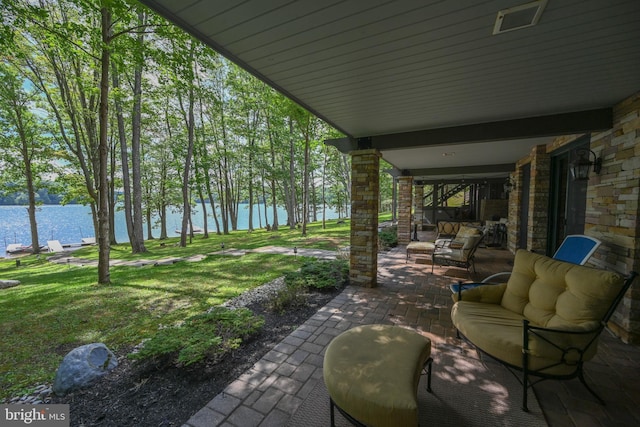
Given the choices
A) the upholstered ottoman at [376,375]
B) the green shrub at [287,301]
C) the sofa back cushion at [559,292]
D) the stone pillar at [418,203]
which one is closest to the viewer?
the upholstered ottoman at [376,375]

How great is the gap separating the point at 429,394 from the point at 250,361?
5.06 feet

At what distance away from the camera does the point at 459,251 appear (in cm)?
495

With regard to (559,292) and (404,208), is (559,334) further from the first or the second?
(404,208)

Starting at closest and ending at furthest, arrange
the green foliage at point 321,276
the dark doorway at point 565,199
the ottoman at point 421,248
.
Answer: the dark doorway at point 565,199, the green foliage at point 321,276, the ottoman at point 421,248

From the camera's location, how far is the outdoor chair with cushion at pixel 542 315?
1.78m

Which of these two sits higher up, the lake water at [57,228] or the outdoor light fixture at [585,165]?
the outdoor light fixture at [585,165]

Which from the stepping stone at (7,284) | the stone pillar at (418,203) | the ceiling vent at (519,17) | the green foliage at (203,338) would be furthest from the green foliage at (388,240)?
the stepping stone at (7,284)

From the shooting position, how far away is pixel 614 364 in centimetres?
225

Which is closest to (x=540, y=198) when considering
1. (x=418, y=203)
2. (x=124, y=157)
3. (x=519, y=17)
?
(x=519, y=17)

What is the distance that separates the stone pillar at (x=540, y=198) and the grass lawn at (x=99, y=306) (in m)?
5.30

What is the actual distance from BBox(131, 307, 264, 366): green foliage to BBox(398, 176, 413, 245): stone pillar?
7.08 m

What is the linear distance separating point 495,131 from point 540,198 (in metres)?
2.81

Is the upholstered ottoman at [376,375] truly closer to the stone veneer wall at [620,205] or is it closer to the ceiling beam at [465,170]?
the stone veneer wall at [620,205]

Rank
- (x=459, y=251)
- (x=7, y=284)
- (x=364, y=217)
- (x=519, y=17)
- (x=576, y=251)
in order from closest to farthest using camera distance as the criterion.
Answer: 1. (x=519, y=17)
2. (x=576, y=251)
3. (x=364, y=217)
4. (x=459, y=251)
5. (x=7, y=284)
